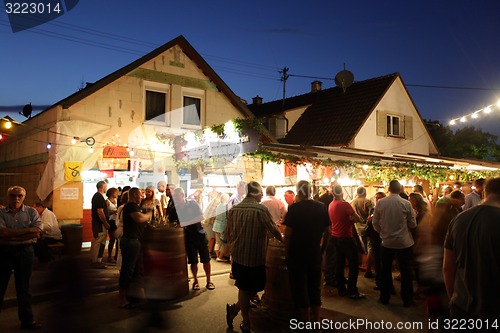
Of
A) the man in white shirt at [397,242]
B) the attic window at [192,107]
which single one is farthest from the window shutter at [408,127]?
the man in white shirt at [397,242]

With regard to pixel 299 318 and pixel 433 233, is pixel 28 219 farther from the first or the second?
pixel 433 233

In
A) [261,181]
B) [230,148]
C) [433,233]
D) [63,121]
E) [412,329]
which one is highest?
[63,121]

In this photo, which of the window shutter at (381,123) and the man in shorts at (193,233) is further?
the window shutter at (381,123)

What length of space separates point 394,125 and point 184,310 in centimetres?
1705

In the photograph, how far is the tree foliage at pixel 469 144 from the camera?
94.5ft

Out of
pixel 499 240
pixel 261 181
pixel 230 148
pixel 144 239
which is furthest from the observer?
pixel 261 181

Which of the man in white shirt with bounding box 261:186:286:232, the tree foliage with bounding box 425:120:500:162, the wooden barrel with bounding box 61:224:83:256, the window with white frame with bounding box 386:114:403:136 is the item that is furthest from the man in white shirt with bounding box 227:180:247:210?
the tree foliage with bounding box 425:120:500:162

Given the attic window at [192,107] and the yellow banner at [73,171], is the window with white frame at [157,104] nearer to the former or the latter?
the attic window at [192,107]

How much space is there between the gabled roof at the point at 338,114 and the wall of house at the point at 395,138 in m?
0.42

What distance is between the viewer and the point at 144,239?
6.74 m

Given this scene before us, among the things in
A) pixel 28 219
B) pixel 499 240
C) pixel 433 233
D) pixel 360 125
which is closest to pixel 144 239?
pixel 28 219

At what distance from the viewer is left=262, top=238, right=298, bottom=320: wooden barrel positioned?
565 centimetres

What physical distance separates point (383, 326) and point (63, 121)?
1030 cm

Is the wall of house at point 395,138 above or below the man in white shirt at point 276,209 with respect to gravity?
above
